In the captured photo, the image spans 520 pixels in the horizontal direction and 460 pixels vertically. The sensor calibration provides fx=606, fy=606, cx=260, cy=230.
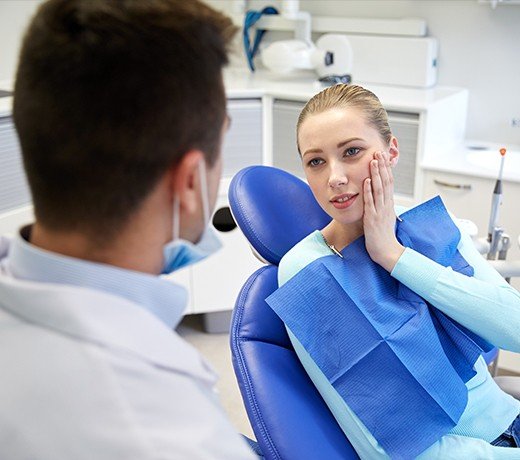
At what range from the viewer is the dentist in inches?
24.5

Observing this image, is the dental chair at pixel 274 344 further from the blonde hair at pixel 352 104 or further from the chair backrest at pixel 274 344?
the blonde hair at pixel 352 104

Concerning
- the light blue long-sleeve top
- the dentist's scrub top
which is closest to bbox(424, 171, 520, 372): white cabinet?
the light blue long-sleeve top

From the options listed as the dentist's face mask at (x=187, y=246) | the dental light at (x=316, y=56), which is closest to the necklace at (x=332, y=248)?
the dentist's face mask at (x=187, y=246)

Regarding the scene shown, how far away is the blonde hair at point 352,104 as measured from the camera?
129 cm

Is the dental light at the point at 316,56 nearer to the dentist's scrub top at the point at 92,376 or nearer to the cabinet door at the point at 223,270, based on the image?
the cabinet door at the point at 223,270

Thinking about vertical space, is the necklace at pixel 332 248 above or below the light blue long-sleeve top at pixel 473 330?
above

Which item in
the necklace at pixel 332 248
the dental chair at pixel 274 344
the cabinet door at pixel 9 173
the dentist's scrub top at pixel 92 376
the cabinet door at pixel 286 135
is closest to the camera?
the dentist's scrub top at pixel 92 376

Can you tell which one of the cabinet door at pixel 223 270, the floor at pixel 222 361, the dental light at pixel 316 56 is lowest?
the floor at pixel 222 361

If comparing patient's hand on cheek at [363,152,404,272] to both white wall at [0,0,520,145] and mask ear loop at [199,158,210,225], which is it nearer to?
mask ear loop at [199,158,210,225]

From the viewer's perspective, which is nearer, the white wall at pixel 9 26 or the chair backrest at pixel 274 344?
the chair backrest at pixel 274 344

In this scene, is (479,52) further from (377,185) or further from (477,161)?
(377,185)

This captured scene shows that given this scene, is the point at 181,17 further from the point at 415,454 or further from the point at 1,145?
the point at 1,145

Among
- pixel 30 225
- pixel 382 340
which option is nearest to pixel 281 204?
pixel 382 340

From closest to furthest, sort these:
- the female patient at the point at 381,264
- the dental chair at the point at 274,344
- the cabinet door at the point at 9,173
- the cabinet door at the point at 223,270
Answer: the dental chair at the point at 274,344 < the female patient at the point at 381,264 < the cabinet door at the point at 9,173 < the cabinet door at the point at 223,270
